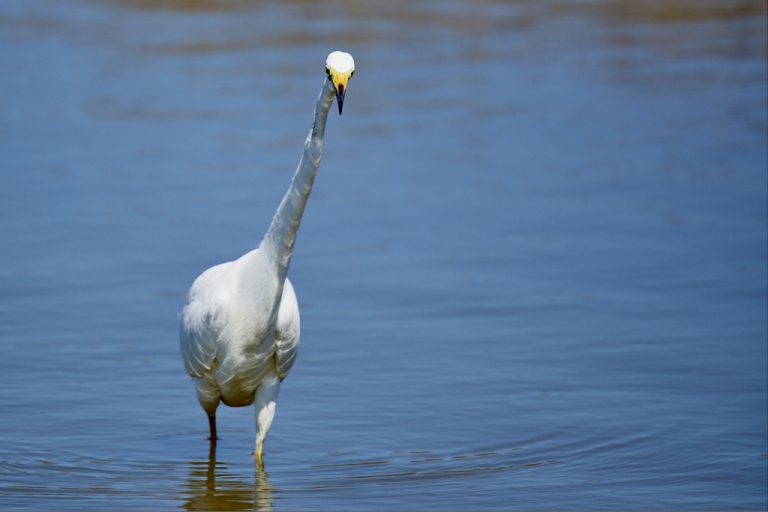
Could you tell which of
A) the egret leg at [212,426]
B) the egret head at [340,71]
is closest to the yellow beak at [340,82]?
the egret head at [340,71]

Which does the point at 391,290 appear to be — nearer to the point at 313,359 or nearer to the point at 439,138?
the point at 313,359

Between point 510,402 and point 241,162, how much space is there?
5868 millimetres

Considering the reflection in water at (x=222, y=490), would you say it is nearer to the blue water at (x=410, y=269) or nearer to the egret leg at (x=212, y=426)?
the blue water at (x=410, y=269)

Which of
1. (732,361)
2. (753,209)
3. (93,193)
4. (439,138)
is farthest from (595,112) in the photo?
(732,361)

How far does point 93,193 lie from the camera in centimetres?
1184

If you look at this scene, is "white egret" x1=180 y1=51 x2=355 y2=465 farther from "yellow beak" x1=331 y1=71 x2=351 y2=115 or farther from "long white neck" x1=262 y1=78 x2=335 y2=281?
"yellow beak" x1=331 y1=71 x2=351 y2=115

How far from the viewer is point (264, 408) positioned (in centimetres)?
669

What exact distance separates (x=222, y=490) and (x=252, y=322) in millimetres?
847

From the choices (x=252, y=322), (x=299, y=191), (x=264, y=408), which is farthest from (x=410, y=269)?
(x=299, y=191)

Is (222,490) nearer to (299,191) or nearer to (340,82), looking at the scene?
(299,191)

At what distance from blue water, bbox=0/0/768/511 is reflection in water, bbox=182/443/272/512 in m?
0.02

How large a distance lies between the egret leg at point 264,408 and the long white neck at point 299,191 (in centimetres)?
74

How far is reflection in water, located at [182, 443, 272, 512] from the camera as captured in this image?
626cm

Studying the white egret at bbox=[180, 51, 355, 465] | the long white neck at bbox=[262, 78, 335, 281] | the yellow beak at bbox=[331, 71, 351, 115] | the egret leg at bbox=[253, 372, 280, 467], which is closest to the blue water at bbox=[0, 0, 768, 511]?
the egret leg at bbox=[253, 372, 280, 467]
